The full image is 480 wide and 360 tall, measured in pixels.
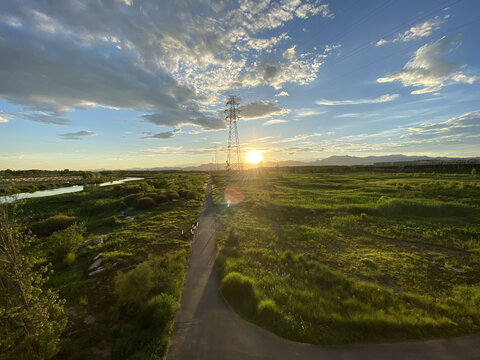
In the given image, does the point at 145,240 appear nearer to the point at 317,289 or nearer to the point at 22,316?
the point at 22,316

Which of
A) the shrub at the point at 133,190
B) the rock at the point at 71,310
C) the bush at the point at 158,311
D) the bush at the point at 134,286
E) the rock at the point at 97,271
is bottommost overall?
the rock at the point at 71,310

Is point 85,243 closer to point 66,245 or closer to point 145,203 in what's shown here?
point 66,245

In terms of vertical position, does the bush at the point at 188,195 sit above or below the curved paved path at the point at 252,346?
above

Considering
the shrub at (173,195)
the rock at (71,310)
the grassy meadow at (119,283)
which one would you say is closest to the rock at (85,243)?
the grassy meadow at (119,283)

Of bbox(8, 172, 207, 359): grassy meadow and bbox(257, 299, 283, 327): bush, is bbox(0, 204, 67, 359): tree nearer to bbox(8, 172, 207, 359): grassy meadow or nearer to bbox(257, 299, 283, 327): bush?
bbox(8, 172, 207, 359): grassy meadow

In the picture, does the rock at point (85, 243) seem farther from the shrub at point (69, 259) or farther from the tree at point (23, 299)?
the tree at point (23, 299)
